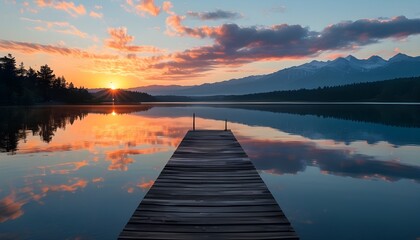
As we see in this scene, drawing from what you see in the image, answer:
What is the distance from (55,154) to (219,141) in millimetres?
11491

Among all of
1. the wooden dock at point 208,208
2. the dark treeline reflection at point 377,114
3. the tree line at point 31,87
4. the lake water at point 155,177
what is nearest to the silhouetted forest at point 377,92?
the dark treeline reflection at point 377,114

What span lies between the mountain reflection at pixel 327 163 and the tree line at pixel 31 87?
94827mm

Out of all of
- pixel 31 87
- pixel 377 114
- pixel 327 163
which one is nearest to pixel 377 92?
pixel 377 114

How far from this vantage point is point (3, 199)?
509 inches

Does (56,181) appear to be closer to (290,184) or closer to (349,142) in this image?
(290,184)

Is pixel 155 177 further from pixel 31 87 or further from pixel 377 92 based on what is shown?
pixel 377 92

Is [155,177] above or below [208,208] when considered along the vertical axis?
below

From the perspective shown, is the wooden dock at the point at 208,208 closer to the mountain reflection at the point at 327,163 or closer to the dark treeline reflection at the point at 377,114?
the mountain reflection at the point at 327,163

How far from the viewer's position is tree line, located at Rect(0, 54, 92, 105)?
100 metres

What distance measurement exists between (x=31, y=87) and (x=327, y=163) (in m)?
114

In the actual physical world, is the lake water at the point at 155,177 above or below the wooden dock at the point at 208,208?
below

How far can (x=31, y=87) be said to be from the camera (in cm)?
11194

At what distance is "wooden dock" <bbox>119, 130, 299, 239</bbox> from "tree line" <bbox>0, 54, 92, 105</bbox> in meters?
101

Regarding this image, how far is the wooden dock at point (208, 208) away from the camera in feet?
25.5
